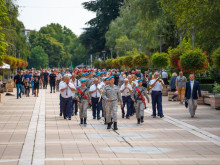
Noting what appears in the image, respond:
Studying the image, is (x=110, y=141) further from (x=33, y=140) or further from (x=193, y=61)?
(x=193, y=61)

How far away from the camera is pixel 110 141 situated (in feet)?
40.7

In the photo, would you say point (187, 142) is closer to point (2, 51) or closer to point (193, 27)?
point (2, 51)

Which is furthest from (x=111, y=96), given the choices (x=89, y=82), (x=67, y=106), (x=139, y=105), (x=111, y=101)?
(x=89, y=82)

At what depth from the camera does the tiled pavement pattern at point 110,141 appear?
32.4 feet

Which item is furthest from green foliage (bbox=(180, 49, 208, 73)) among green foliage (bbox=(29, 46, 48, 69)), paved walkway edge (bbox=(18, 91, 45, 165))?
green foliage (bbox=(29, 46, 48, 69))

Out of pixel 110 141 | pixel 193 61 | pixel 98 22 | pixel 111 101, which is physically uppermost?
pixel 98 22

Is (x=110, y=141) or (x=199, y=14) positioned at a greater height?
(x=199, y=14)

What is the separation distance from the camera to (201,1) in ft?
79.7

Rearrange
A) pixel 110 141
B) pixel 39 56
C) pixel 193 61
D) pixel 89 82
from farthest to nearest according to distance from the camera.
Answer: pixel 39 56 < pixel 193 61 < pixel 89 82 < pixel 110 141

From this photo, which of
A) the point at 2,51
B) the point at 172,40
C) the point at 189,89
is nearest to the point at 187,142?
the point at 189,89

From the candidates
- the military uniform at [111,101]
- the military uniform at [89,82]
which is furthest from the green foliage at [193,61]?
the military uniform at [111,101]

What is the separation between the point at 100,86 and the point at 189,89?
3.35m

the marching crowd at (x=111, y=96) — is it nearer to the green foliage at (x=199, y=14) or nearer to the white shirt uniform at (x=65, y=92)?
the white shirt uniform at (x=65, y=92)

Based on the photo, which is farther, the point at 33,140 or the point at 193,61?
the point at 193,61
